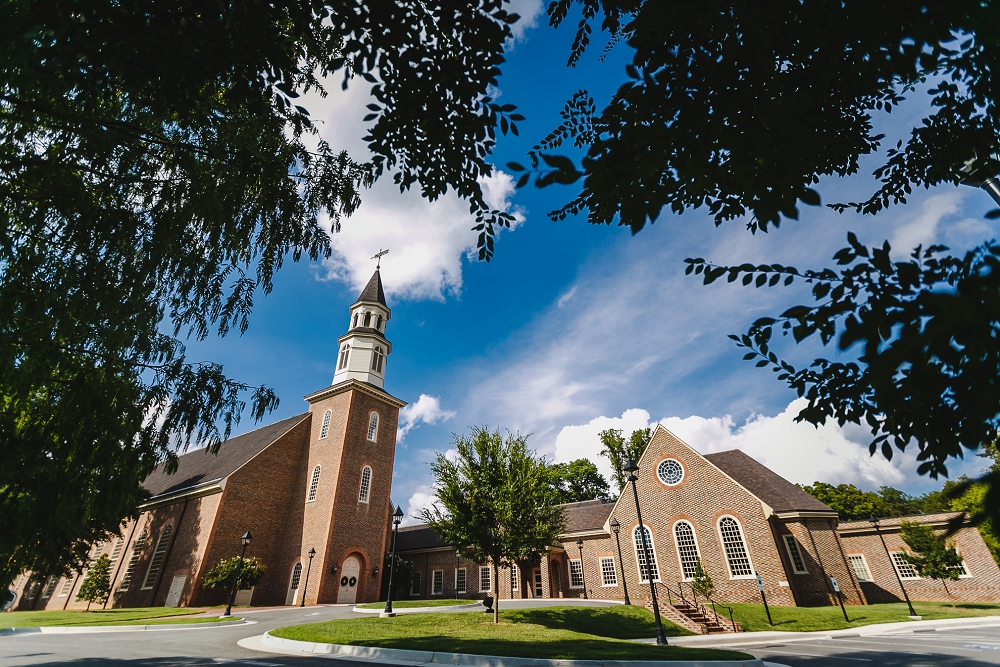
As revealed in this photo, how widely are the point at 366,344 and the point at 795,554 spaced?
93.1ft

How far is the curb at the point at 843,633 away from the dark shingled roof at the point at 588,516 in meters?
13.3

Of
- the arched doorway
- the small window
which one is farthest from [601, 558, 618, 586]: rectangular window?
the small window

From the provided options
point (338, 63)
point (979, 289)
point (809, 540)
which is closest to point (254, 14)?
point (338, 63)

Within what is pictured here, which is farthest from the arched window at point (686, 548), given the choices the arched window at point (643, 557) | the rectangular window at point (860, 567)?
the rectangular window at point (860, 567)

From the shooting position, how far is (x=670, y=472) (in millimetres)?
27250

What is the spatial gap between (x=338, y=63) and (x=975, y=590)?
3577 centimetres

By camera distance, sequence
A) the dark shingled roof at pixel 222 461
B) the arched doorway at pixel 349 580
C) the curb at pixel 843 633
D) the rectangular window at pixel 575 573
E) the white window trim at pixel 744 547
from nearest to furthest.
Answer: the curb at pixel 843 633 < the white window trim at pixel 744 547 < the arched doorway at pixel 349 580 < the rectangular window at pixel 575 573 < the dark shingled roof at pixel 222 461

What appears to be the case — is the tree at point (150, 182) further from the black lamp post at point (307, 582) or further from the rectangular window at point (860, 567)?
the rectangular window at point (860, 567)

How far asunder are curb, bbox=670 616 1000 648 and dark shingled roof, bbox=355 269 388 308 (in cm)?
2787

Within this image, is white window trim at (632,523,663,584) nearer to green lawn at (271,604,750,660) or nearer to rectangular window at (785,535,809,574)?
rectangular window at (785,535,809,574)

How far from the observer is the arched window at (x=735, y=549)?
23.1m

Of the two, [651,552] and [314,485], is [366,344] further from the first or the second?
[651,552]

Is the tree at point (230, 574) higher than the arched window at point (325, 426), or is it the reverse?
the arched window at point (325, 426)

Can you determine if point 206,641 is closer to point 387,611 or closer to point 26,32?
point 387,611
